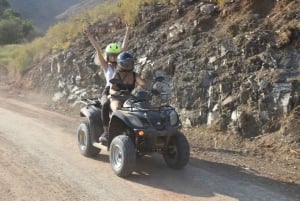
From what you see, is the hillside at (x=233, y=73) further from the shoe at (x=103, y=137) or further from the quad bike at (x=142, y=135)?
the shoe at (x=103, y=137)

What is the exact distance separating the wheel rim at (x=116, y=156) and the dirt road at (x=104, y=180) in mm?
181

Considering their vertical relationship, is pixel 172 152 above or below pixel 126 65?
below

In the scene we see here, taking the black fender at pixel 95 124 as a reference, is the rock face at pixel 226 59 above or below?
above

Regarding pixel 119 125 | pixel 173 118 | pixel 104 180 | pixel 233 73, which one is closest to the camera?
pixel 104 180

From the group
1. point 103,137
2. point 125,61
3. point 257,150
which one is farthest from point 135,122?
point 257,150

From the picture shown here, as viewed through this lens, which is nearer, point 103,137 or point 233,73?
point 103,137

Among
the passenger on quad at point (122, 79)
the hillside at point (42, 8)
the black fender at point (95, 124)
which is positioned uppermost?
the hillside at point (42, 8)

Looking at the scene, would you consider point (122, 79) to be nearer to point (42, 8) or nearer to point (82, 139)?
Result: point (82, 139)

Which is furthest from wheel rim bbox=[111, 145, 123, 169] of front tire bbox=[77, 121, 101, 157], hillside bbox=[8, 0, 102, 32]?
hillside bbox=[8, 0, 102, 32]

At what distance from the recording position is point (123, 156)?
7500mm

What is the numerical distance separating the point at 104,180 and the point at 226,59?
18.3 feet

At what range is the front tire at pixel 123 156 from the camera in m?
7.48

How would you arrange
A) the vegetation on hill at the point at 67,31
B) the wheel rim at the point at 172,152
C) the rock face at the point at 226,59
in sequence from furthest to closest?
the vegetation on hill at the point at 67,31, the rock face at the point at 226,59, the wheel rim at the point at 172,152

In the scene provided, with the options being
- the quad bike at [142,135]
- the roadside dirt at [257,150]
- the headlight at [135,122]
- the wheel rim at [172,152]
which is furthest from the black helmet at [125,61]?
the roadside dirt at [257,150]
